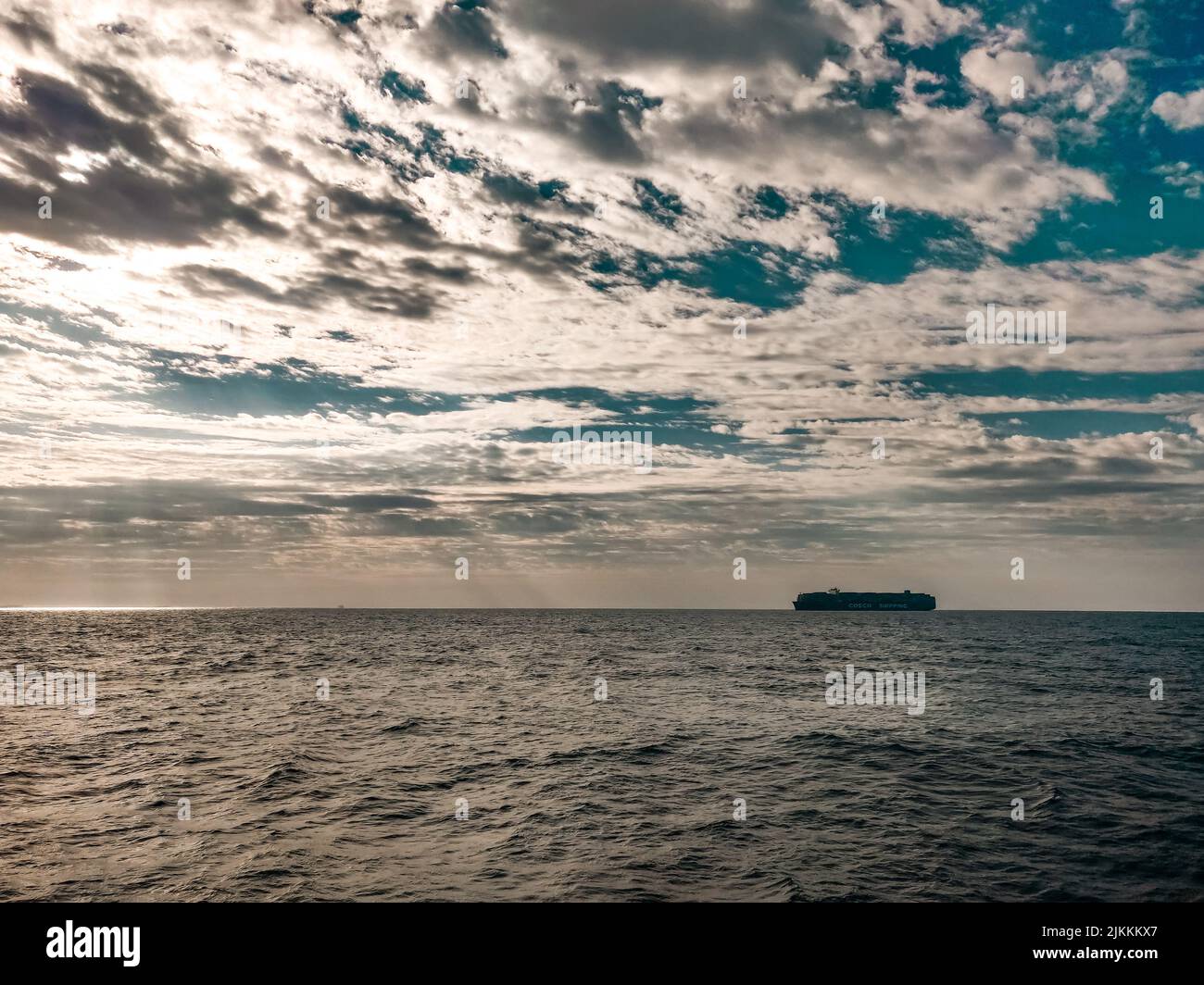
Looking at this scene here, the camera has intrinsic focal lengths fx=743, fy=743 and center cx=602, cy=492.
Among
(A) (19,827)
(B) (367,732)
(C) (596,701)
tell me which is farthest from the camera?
(C) (596,701)

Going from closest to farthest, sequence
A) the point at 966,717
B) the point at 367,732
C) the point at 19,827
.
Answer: the point at 19,827, the point at 367,732, the point at 966,717

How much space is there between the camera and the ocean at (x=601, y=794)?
16.6 metres

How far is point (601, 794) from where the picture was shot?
23.8 meters

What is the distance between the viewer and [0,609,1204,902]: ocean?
16641 millimetres

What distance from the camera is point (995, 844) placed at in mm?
19062

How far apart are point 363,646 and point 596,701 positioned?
229 ft

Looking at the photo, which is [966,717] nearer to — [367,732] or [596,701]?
[596,701]

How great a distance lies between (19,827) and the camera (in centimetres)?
2061
